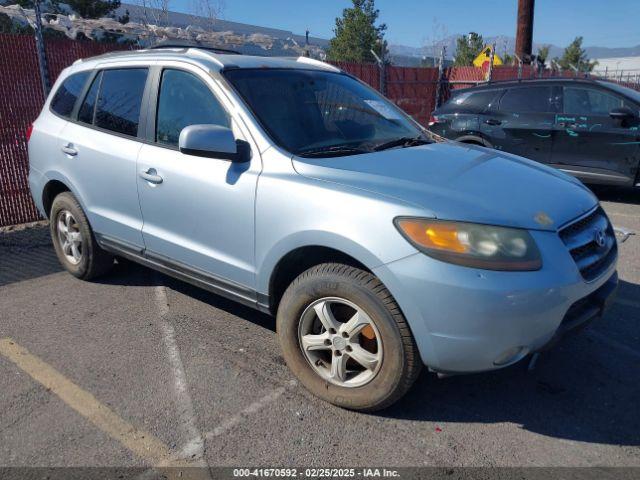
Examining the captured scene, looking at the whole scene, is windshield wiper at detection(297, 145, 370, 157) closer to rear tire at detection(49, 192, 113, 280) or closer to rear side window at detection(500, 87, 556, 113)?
rear tire at detection(49, 192, 113, 280)

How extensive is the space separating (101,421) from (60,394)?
0.43m

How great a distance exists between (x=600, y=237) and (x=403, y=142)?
1.30 metres

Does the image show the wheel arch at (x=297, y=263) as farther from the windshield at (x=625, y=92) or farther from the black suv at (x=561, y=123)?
the windshield at (x=625, y=92)

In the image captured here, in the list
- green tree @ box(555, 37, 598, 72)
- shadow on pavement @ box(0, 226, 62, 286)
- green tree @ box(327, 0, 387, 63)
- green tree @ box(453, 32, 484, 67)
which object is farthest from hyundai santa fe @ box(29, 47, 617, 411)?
green tree @ box(555, 37, 598, 72)

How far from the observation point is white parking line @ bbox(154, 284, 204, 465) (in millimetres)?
2621

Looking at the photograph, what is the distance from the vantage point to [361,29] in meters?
31.4

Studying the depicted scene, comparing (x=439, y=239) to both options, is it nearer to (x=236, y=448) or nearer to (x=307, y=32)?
(x=236, y=448)

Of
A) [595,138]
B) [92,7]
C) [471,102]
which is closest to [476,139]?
[471,102]

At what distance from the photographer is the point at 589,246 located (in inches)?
111

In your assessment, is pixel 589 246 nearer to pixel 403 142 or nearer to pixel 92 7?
pixel 403 142

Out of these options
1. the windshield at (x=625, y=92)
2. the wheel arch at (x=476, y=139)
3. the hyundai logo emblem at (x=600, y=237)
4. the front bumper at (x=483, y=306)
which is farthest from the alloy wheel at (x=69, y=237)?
the windshield at (x=625, y=92)

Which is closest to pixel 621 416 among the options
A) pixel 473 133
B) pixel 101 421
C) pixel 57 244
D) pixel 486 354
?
pixel 486 354

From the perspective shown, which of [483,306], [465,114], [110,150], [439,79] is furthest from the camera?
[439,79]

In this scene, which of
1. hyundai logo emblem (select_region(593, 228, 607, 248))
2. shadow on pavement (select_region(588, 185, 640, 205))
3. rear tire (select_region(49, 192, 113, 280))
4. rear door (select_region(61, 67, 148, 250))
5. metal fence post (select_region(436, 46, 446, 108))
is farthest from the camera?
metal fence post (select_region(436, 46, 446, 108))
